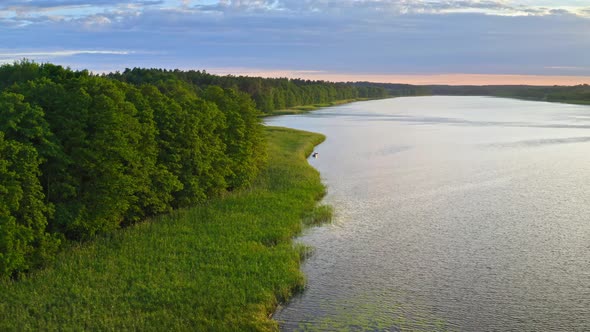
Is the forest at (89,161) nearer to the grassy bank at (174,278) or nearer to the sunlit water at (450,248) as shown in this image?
the grassy bank at (174,278)

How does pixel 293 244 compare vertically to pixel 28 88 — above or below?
below

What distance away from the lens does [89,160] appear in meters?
30.1

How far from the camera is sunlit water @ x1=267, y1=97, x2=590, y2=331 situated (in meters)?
23.8

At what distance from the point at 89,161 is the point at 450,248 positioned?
2050cm

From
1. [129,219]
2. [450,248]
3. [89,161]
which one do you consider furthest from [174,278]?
[450,248]

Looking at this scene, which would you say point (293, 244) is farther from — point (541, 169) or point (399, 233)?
point (541, 169)

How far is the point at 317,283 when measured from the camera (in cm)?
2739

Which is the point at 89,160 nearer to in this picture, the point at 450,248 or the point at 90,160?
the point at 90,160

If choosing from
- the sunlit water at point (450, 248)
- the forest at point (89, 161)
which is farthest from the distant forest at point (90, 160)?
the sunlit water at point (450, 248)

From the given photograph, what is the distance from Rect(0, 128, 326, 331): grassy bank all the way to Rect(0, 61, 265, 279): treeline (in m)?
1.41

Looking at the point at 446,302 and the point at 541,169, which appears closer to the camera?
the point at 446,302

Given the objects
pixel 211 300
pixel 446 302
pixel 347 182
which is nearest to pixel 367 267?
pixel 446 302

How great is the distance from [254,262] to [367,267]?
5836mm

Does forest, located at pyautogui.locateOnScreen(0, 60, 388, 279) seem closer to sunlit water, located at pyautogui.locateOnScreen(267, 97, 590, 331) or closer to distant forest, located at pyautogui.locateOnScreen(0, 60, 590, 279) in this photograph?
distant forest, located at pyautogui.locateOnScreen(0, 60, 590, 279)
